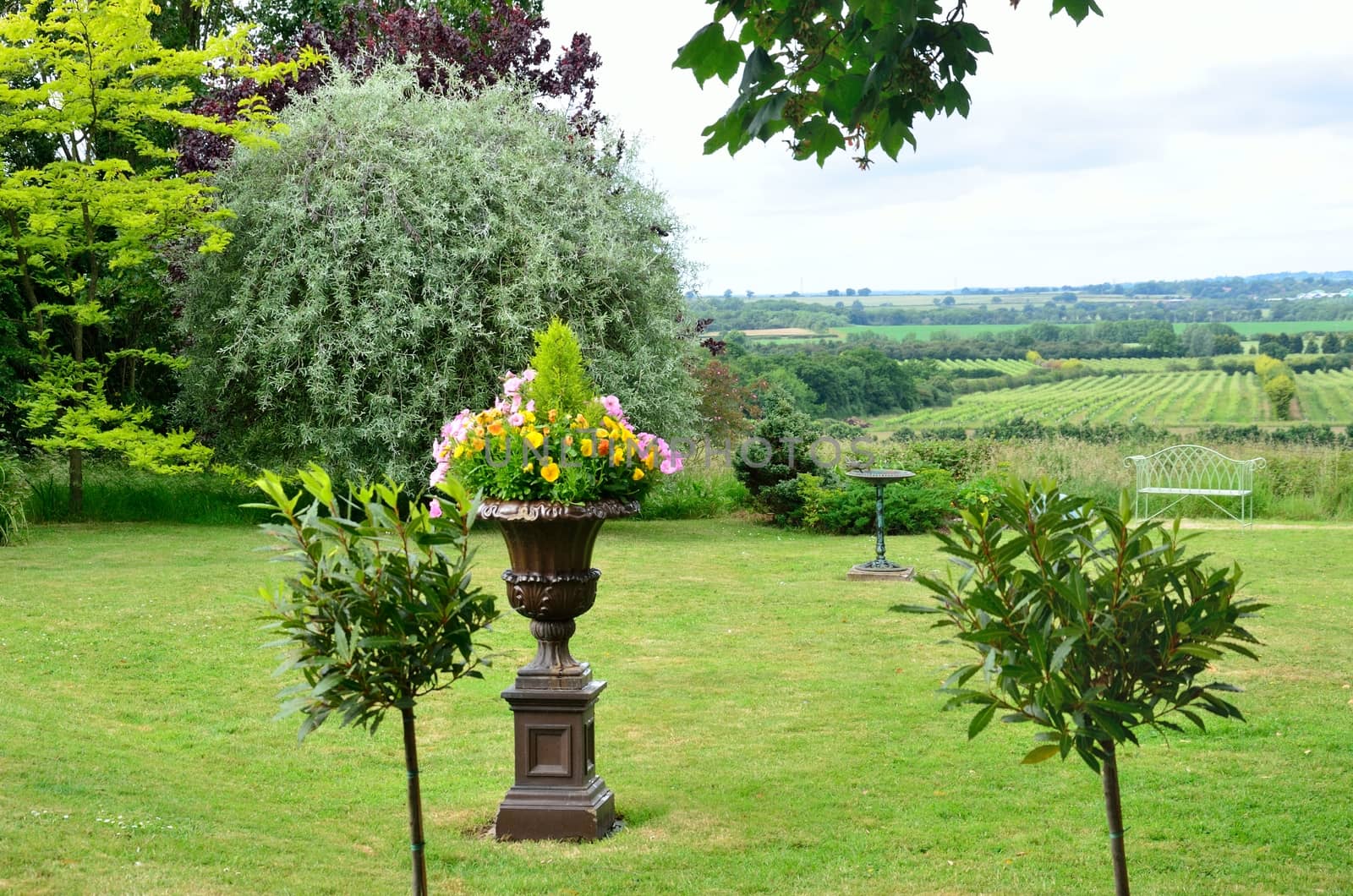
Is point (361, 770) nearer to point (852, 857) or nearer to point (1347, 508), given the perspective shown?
point (852, 857)

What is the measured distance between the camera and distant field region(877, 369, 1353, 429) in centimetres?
2208

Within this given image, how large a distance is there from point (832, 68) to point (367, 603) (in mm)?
2702

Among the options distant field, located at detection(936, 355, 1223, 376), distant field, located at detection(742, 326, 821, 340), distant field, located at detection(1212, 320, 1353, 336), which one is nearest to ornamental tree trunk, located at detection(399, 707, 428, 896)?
distant field, located at detection(742, 326, 821, 340)

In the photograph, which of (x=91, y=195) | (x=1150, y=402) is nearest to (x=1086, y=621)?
(x=91, y=195)

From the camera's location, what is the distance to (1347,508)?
623 inches

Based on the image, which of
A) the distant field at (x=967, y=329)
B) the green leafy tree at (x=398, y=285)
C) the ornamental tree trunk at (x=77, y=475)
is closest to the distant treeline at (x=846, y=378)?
the distant field at (x=967, y=329)

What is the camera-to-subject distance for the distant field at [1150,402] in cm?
2208

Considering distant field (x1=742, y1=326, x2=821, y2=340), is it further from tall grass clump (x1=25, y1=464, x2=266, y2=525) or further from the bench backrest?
tall grass clump (x1=25, y1=464, x2=266, y2=525)

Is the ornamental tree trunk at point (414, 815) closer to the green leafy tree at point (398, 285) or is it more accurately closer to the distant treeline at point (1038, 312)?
the green leafy tree at point (398, 285)

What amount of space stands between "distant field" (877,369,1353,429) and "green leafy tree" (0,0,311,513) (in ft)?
37.7

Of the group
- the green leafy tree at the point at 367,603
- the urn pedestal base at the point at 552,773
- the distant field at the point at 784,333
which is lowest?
the urn pedestal base at the point at 552,773

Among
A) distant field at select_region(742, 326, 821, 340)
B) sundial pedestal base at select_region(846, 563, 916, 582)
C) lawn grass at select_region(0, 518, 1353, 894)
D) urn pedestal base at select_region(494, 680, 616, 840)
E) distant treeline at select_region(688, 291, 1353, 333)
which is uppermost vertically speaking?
distant treeline at select_region(688, 291, 1353, 333)

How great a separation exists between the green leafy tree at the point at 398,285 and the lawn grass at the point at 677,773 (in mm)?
4026

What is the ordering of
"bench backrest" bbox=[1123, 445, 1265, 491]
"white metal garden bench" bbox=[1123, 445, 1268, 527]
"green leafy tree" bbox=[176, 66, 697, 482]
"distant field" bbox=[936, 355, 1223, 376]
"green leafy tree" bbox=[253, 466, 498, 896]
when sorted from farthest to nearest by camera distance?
"distant field" bbox=[936, 355, 1223, 376], "bench backrest" bbox=[1123, 445, 1265, 491], "white metal garden bench" bbox=[1123, 445, 1268, 527], "green leafy tree" bbox=[176, 66, 697, 482], "green leafy tree" bbox=[253, 466, 498, 896]
